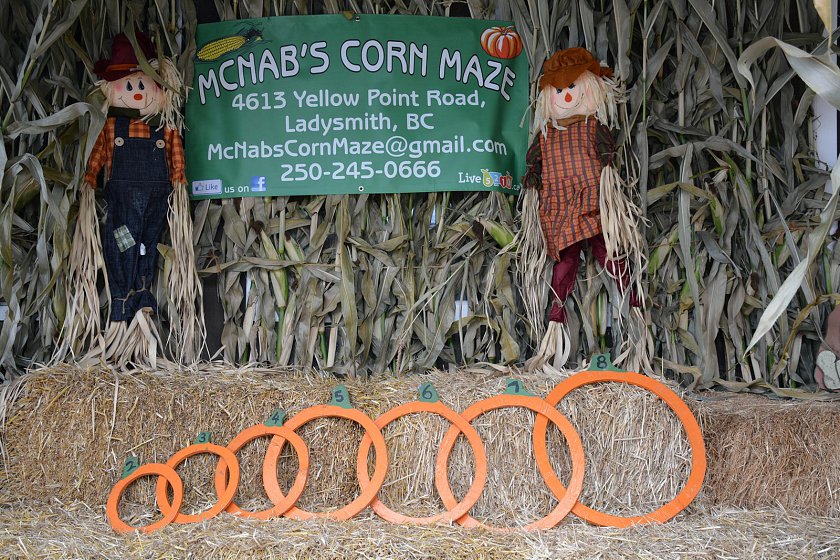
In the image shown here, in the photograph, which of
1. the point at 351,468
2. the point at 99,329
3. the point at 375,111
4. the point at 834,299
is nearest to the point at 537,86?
the point at 375,111

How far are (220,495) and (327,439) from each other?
357 millimetres

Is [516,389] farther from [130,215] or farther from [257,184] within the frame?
[130,215]

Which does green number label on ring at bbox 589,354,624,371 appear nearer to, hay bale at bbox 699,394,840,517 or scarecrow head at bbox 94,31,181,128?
hay bale at bbox 699,394,840,517

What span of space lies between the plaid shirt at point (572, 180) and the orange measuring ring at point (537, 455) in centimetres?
64

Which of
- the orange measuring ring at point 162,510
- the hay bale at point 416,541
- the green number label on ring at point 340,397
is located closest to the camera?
the hay bale at point 416,541

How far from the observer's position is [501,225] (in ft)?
9.34

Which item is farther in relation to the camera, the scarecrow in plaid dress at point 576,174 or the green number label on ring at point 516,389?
the scarecrow in plaid dress at point 576,174

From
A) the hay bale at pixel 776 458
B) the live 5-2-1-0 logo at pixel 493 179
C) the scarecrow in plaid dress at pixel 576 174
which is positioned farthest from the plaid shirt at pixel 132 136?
the hay bale at pixel 776 458

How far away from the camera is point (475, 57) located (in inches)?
114

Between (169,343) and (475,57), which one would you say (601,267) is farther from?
(169,343)

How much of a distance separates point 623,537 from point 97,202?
221 cm

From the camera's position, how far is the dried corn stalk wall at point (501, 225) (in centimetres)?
273

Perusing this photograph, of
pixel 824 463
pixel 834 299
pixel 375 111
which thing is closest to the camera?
pixel 824 463

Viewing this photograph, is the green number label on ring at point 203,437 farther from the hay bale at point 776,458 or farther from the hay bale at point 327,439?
the hay bale at point 776,458
